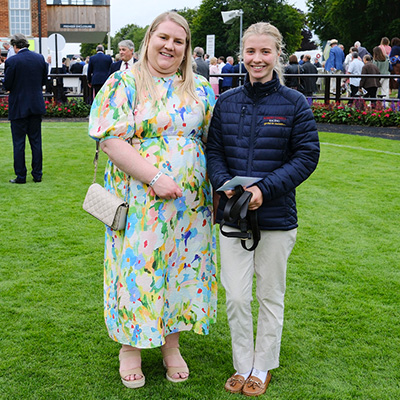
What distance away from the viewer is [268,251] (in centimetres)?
320

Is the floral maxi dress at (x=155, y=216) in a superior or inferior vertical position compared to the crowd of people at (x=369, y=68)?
inferior

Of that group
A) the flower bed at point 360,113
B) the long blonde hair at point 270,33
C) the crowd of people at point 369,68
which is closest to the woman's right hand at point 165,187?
the long blonde hair at point 270,33

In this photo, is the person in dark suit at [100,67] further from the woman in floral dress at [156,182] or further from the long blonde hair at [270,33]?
the long blonde hair at [270,33]

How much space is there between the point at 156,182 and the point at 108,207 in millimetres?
296

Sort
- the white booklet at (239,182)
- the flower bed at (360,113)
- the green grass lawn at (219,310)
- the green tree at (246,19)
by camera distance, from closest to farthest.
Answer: the white booklet at (239,182) < the green grass lawn at (219,310) < the flower bed at (360,113) < the green tree at (246,19)

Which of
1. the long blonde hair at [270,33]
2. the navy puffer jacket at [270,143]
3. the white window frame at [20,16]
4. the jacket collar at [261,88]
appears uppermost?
the white window frame at [20,16]

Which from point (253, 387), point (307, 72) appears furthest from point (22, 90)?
point (307, 72)

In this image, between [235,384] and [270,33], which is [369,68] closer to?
[270,33]

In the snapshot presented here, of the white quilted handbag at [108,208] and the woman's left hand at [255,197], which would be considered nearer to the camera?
the woman's left hand at [255,197]

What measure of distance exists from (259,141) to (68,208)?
16.0 ft

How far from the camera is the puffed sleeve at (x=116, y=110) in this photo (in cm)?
310

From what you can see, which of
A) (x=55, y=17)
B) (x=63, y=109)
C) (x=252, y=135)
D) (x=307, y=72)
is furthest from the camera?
(x=55, y=17)

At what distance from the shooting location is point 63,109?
708 inches

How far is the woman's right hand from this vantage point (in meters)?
3.08
